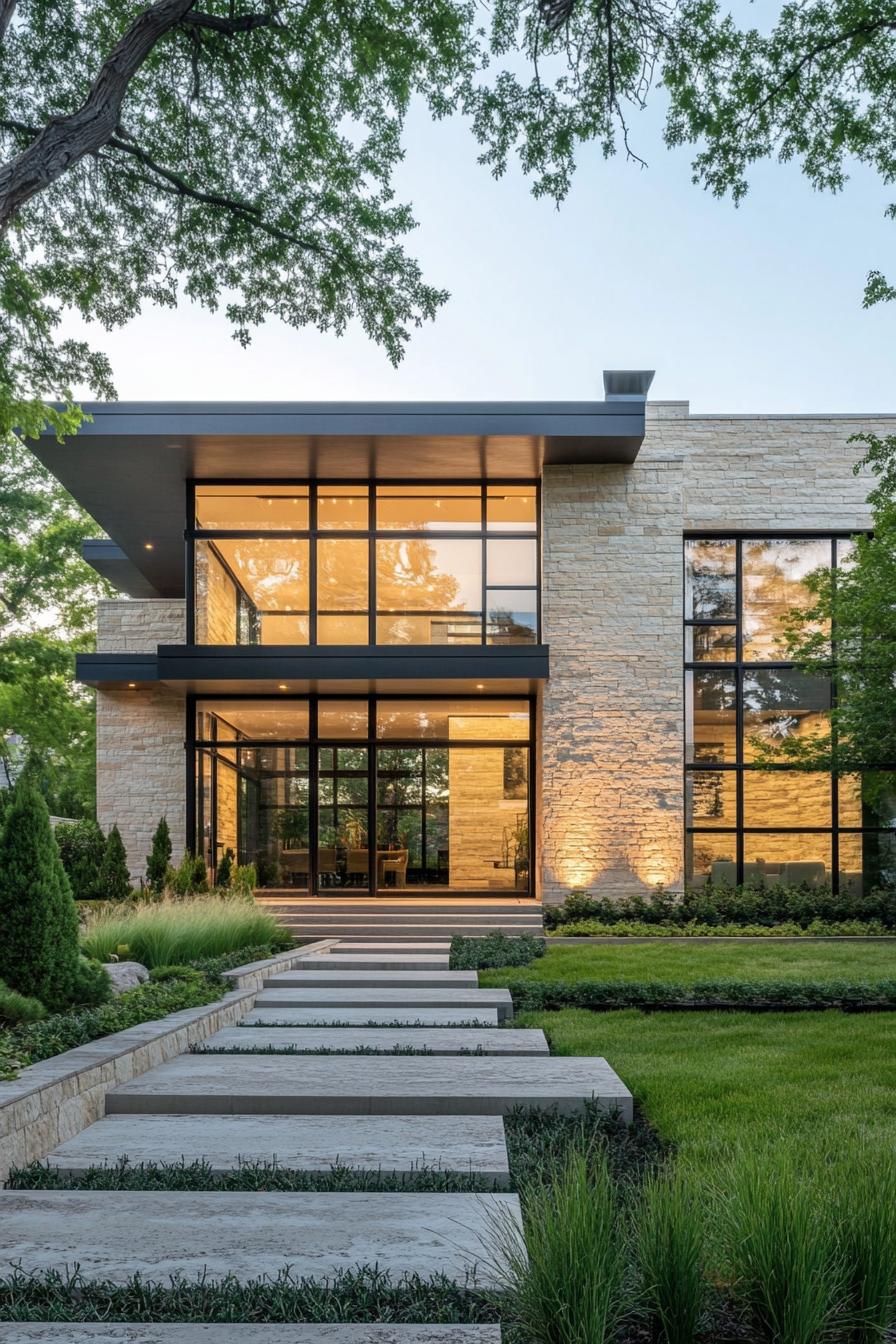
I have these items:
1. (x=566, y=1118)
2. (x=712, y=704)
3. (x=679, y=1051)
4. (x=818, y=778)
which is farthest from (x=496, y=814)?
(x=566, y=1118)

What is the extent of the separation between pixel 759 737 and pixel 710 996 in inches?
349

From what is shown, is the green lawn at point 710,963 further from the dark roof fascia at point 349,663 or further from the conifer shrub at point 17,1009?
the conifer shrub at point 17,1009

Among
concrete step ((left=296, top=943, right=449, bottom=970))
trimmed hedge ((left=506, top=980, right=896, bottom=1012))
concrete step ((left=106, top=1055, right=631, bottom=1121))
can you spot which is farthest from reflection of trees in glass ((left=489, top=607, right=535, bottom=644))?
concrete step ((left=106, top=1055, right=631, bottom=1121))

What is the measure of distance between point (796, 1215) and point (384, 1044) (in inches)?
170

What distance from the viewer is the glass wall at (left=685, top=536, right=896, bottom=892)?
53.0ft

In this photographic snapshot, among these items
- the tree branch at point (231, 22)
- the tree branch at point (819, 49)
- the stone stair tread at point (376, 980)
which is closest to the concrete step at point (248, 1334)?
the stone stair tread at point (376, 980)

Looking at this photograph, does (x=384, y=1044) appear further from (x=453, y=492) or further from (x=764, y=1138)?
(x=453, y=492)

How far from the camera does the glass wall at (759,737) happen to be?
16.1m

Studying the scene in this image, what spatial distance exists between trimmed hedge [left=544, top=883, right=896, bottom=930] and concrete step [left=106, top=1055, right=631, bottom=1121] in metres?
8.74

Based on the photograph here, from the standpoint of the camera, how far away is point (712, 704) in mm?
16484

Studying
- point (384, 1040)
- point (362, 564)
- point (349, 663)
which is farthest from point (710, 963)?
point (362, 564)

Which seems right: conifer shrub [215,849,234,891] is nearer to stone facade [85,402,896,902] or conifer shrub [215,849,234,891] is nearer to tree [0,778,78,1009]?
stone facade [85,402,896,902]

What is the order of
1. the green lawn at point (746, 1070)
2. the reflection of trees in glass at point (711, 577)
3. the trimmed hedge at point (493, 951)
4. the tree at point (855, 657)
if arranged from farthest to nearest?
the reflection of trees in glass at point (711, 577), the tree at point (855, 657), the trimmed hedge at point (493, 951), the green lawn at point (746, 1070)

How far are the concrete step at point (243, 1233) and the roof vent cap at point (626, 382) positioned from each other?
14.3 meters
